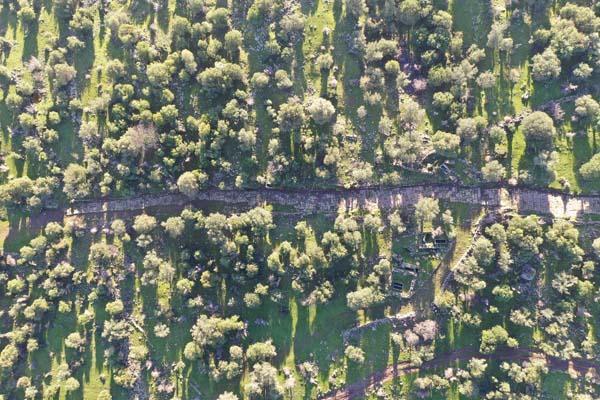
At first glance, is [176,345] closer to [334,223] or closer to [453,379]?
[334,223]

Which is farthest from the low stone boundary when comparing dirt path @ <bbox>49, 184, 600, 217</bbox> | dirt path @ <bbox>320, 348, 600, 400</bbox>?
dirt path @ <bbox>49, 184, 600, 217</bbox>

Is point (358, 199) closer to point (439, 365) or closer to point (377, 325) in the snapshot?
point (377, 325)

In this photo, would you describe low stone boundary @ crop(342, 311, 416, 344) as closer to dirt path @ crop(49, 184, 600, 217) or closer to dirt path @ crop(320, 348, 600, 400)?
dirt path @ crop(320, 348, 600, 400)

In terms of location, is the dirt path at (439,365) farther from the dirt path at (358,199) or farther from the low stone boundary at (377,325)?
the dirt path at (358,199)

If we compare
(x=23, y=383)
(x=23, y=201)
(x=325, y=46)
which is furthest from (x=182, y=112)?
(x=23, y=383)

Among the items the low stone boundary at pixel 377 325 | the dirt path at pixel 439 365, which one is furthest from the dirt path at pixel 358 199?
the dirt path at pixel 439 365
